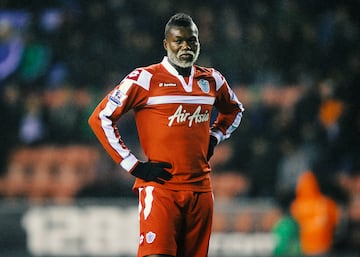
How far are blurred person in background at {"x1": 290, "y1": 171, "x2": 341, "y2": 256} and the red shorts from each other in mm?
5732

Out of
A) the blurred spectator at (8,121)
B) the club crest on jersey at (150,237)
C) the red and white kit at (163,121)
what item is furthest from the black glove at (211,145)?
the blurred spectator at (8,121)

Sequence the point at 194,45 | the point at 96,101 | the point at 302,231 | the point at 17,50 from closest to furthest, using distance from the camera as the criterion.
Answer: the point at 194,45 → the point at 302,231 → the point at 96,101 → the point at 17,50

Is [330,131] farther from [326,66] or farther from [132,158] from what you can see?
[132,158]

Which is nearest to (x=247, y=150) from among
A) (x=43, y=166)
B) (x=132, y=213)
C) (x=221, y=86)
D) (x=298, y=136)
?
(x=298, y=136)

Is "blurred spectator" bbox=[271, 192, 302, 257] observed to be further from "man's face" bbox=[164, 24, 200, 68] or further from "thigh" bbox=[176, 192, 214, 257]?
"man's face" bbox=[164, 24, 200, 68]

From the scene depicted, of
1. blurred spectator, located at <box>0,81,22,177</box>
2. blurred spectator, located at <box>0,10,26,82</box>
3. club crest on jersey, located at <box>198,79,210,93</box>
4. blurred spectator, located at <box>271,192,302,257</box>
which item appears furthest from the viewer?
blurred spectator, located at <box>0,10,26,82</box>

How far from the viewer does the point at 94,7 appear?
15227mm

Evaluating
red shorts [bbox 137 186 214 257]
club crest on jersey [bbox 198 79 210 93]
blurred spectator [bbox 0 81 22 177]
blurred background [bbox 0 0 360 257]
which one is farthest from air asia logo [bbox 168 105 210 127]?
blurred spectator [bbox 0 81 22 177]

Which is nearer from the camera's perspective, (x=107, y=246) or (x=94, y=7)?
(x=107, y=246)

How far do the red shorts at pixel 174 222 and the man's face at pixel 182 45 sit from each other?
861 mm

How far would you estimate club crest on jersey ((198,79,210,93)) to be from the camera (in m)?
6.14

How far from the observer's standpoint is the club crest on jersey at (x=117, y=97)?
19.4 feet

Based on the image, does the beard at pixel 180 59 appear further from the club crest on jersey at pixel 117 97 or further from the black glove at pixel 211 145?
the black glove at pixel 211 145

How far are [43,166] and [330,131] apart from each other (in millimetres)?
4114
